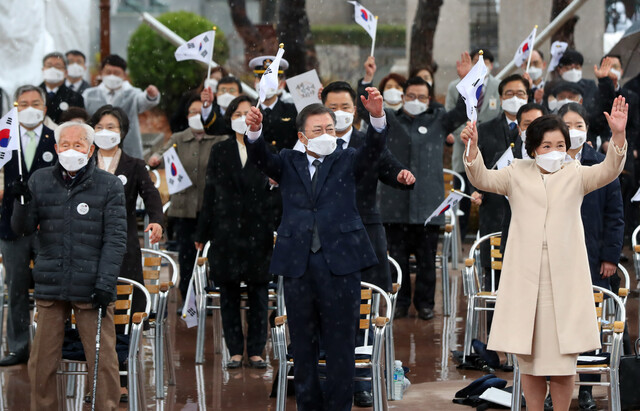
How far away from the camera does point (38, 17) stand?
61.2 ft

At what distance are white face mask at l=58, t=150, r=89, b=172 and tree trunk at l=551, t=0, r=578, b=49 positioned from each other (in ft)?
37.7

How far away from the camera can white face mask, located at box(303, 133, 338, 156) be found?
27.2 ft

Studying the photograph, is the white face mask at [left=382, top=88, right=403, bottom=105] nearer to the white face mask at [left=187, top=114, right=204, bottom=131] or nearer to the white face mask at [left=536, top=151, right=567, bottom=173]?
the white face mask at [left=187, top=114, right=204, bottom=131]

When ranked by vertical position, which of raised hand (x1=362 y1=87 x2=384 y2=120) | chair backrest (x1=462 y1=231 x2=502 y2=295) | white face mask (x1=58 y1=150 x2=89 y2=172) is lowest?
chair backrest (x1=462 y1=231 x2=502 y2=295)

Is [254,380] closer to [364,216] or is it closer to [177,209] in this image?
[364,216]

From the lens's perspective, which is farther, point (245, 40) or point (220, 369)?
point (245, 40)

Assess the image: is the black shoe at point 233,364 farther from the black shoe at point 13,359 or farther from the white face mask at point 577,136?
the white face mask at point 577,136

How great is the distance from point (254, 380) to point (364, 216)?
5.06 ft

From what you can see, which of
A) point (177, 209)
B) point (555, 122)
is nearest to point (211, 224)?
point (177, 209)

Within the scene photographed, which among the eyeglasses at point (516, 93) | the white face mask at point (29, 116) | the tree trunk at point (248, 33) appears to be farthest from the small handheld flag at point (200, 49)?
the tree trunk at point (248, 33)

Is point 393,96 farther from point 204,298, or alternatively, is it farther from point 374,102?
point 374,102

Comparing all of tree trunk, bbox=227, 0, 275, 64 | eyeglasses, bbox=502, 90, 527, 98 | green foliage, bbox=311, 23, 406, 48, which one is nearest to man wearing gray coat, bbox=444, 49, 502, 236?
eyeglasses, bbox=502, 90, 527, 98

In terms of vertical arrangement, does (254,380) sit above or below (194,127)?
below

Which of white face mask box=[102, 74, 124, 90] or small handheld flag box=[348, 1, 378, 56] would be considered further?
white face mask box=[102, 74, 124, 90]
